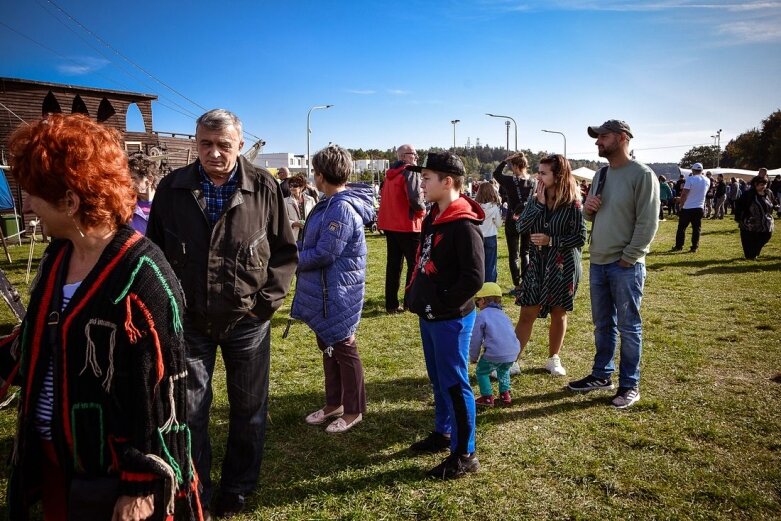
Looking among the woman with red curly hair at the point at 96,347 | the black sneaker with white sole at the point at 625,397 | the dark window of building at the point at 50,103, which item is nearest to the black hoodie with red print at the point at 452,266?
the woman with red curly hair at the point at 96,347

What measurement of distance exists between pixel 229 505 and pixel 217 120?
220 centimetres

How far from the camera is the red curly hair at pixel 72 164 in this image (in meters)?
1.53

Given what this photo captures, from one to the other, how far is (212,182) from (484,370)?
266 centimetres

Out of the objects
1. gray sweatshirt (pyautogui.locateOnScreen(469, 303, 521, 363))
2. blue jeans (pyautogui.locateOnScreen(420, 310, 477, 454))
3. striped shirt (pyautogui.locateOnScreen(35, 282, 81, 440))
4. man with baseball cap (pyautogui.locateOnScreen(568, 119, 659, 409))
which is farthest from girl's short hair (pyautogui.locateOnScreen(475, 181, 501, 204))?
striped shirt (pyautogui.locateOnScreen(35, 282, 81, 440))

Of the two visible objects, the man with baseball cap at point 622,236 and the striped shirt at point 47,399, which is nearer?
the striped shirt at point 47,399

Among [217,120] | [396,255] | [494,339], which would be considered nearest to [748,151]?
[396,255]

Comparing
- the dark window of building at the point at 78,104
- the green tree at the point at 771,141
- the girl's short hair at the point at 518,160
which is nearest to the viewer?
the girl's short hair at the point at 518,160

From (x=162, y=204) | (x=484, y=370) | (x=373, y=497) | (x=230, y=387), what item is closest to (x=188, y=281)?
(x=162, y=204)

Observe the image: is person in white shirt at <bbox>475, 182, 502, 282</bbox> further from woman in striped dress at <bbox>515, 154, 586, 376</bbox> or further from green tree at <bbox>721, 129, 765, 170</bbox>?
green tree at <bbox>721, 129, 765, 170</bbox>

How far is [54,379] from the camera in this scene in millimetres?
1549

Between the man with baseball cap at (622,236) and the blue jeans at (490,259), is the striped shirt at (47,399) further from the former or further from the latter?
the blue jeans at (490,259)

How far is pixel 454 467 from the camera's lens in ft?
10.7

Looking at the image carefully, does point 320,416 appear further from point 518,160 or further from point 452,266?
point 518,160

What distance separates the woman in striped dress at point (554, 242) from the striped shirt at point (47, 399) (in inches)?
156
